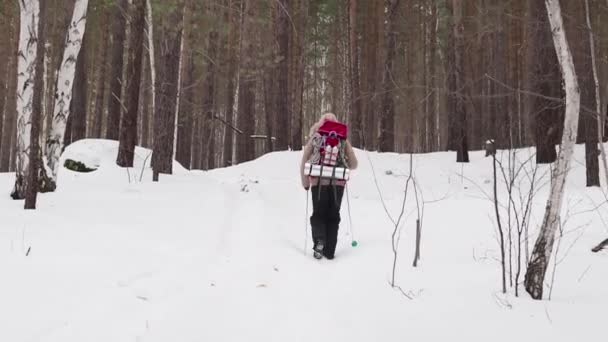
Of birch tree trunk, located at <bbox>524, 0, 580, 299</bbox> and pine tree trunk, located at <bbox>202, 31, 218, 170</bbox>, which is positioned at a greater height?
pine tree trunk, located at <bbox>202, 31, 218, 170</bbox>

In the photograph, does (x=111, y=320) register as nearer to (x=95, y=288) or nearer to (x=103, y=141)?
(x=95, y=288)

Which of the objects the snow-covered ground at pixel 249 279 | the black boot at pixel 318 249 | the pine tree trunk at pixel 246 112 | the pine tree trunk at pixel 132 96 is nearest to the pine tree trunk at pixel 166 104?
the pine tree trunk at pixel 132 96

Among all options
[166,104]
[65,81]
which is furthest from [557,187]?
[166,104]

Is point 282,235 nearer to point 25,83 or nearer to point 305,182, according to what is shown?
point 305,182

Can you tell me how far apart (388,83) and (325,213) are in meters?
9.86

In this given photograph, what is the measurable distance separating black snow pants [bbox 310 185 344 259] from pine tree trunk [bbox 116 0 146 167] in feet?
17.3

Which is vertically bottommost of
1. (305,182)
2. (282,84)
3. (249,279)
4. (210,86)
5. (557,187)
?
(249,279)

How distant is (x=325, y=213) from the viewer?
5180 millimetres

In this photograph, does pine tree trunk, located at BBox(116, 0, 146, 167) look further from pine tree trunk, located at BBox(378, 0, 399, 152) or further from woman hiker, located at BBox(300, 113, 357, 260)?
pine tree trunk, located at BBox(378, 0, 399, 152)

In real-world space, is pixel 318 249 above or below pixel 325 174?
below

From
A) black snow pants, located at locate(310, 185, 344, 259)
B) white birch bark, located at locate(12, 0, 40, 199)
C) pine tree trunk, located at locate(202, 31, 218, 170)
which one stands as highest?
pine tree trunk, located at locate(202, 31, 218, 170)

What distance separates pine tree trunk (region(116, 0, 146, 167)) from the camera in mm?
8859

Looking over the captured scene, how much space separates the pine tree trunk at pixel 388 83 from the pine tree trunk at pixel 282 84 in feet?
9.91

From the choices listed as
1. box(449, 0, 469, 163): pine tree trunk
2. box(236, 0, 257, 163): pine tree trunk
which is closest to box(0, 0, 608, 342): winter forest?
box(449, 0, 469, 163): pine tree trunk
